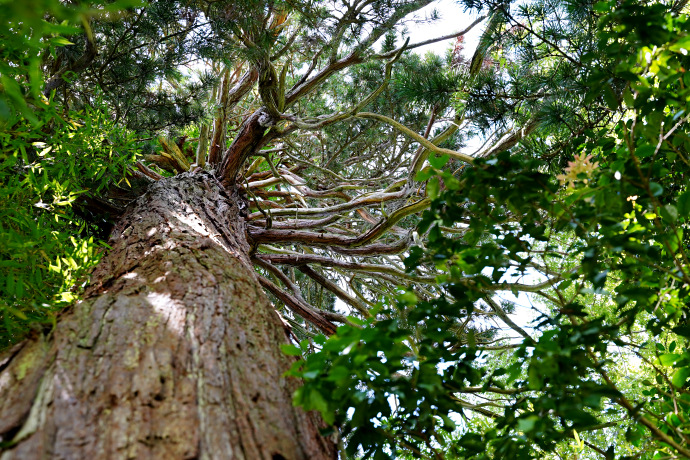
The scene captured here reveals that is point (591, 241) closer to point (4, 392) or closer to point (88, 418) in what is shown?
point (88, 418)

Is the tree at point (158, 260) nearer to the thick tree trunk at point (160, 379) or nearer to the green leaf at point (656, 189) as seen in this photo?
the thick tree trunk at point (160, 379)

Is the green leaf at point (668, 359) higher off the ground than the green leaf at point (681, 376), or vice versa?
the green leaf at point (668, 359)

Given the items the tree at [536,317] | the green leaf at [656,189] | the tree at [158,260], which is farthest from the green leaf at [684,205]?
the tree at [158,260]

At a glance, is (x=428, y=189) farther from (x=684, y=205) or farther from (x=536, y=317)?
(x=684, y=205)

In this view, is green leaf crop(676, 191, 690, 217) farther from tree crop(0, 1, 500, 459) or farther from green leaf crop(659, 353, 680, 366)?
tree crop(0, 1, 500, 459)

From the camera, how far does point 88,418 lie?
811mm

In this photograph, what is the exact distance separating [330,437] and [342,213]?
223 cm

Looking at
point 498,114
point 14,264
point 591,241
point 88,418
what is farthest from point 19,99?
point 498,114

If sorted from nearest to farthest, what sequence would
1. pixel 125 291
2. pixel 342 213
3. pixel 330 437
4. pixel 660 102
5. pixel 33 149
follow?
pixel 330 437
pixel 660 102
pixel 125 291
pixel 33 149
pixel 342 213

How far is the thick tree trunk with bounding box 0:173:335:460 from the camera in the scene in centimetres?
78

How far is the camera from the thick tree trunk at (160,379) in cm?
78

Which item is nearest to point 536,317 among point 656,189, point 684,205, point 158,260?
point 656,189

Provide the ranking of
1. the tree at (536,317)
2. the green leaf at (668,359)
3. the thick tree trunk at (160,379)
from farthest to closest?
the green leaf at (668,359) → the tree at (536,317) → the thick tree trunk at (160,379)

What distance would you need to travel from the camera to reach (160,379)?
3.08ft
